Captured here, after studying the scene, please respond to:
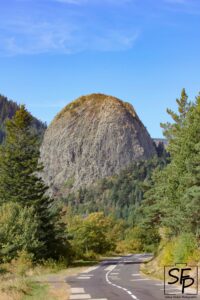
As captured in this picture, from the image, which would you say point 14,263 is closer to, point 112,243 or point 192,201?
point 192,201

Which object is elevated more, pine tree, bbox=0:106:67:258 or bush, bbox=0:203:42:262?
pine tree, bbox=0:106:67:258

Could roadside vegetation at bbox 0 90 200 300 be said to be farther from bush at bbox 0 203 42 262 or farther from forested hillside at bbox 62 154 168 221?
forested hillside at bbox 62 154 168 221

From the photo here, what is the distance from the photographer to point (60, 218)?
56.7 m

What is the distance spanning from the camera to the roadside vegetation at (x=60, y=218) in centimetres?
3162

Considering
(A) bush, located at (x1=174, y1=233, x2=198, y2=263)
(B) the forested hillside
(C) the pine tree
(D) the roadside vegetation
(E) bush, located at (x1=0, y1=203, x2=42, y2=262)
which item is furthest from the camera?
(B) the forested hillside

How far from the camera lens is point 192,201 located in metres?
29.9

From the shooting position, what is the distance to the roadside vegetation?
1245 inches

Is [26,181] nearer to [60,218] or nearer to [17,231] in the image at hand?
[60,218]

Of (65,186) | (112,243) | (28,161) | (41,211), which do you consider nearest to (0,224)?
(41,211)

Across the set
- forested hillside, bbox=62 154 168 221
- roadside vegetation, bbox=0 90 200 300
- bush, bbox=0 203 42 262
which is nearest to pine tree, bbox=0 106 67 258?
roadside vegetation, bbox=0 90 200 300

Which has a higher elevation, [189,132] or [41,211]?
[189,132]

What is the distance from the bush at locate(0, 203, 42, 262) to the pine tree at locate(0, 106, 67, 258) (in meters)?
3.70

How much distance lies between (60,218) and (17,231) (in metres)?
13.4

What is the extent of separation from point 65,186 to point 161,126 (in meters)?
146
